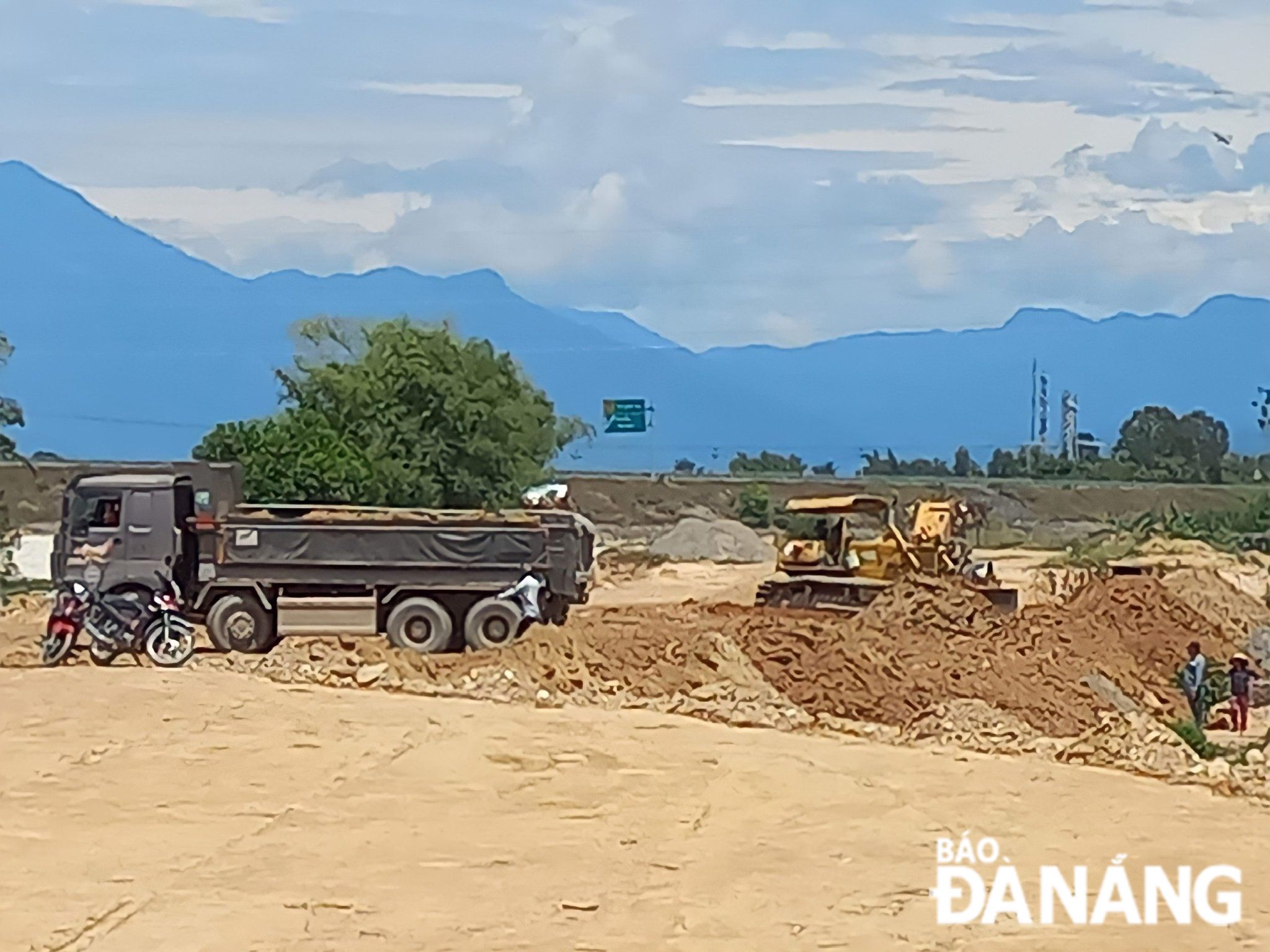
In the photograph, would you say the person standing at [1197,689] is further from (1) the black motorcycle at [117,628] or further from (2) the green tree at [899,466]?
(2) the green tree at [899,466]

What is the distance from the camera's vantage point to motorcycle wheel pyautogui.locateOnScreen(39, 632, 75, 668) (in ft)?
66.6

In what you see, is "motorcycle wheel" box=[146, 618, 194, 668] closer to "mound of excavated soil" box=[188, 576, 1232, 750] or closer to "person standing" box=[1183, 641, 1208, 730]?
"mound of excavated soil" box=[188, 576, 1232, 750]

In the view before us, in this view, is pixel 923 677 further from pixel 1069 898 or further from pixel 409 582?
pixel 1069 898

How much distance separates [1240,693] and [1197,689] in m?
0.39

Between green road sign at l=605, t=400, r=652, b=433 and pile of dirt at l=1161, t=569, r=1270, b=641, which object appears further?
green road sign at l=605, t=400, r=652, b=433

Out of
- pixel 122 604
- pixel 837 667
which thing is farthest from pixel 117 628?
pixel 837 667

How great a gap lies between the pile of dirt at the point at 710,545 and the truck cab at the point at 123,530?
27.2 metres

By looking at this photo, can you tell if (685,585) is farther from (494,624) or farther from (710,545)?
(494,624)

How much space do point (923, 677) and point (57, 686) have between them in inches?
314

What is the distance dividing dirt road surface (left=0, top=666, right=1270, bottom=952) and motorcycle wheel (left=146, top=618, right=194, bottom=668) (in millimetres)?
2110

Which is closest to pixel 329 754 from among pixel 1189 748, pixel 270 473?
pixel 1189 748

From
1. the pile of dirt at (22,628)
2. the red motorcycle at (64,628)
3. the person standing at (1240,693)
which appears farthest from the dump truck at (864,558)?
the pile of dirt at (22,628)

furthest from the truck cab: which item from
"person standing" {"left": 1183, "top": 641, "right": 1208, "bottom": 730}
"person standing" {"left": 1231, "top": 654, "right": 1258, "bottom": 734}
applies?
"person standing" {"left": 1231, "top": 654, "right": 1258, "bottom": 734}

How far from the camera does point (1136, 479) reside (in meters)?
70.0
